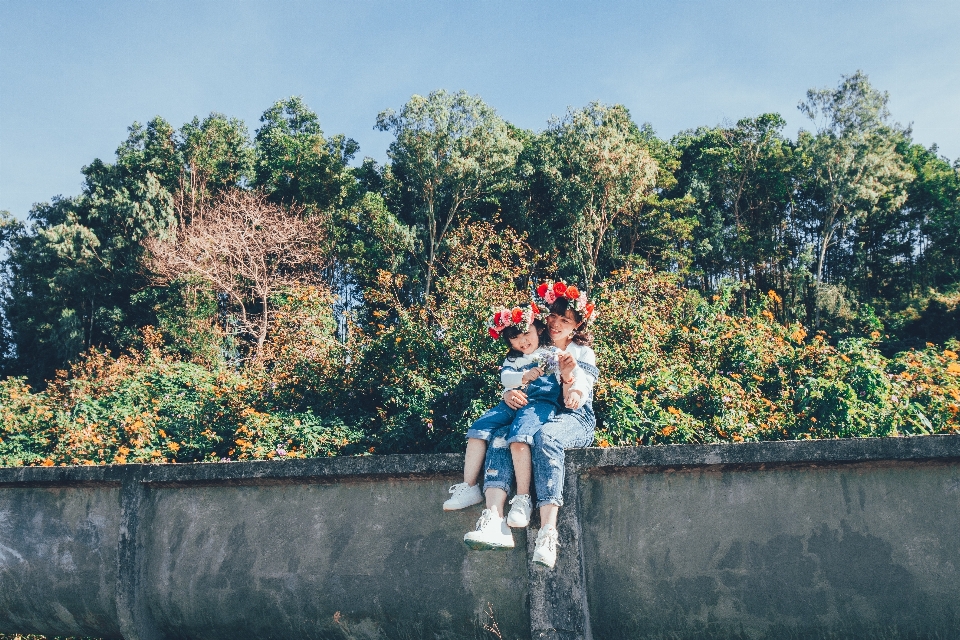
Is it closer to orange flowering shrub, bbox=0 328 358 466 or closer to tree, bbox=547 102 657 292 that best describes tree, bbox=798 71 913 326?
tree, bbox=547 102 657 292

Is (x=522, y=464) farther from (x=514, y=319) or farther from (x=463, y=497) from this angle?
(x=514, y=319)

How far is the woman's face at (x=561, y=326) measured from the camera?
388 centimetres

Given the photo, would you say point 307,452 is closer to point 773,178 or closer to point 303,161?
point 303,161

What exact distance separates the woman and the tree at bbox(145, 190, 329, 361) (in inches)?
593

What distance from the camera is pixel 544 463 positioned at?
10.3 ft

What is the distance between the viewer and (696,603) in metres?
3.05

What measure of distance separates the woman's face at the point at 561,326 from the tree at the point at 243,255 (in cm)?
1503

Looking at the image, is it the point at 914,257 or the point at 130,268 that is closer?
the point at 130,268

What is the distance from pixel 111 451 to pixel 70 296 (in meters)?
Result: 16.8

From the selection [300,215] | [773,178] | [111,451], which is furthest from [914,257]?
[111,451]

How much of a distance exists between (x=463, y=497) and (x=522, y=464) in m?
0.31

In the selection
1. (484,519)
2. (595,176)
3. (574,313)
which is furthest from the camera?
(595,176)

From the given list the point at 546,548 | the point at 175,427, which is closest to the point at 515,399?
the point at 546,548

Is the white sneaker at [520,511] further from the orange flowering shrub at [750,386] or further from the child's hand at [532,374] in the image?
the orange flowering shrub at [750,386]
